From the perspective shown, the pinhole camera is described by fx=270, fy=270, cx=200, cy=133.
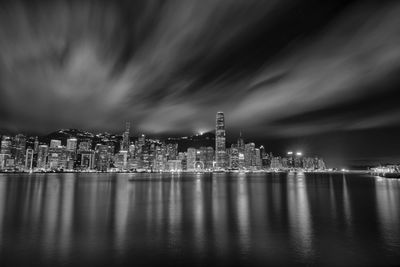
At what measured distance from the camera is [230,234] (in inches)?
880

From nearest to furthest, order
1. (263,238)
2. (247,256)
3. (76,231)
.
Result: (247,256) → (263,238) → (76,231)

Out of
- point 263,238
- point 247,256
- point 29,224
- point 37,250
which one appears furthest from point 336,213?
point 29,224

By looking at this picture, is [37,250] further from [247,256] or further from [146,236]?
[247,256]

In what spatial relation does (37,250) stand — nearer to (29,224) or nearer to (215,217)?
(29,224)

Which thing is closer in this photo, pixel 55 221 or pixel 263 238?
pixel 263 238

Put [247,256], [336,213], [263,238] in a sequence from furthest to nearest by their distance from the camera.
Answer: [336,213] → [263,238] → [247,256]

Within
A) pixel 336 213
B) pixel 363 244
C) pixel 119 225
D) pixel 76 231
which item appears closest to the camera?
pixel 363 244

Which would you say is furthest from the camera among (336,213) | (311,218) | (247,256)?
(336,213)

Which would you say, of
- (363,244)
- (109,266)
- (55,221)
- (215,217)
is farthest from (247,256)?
(55,221)

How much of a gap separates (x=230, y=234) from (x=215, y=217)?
800cm

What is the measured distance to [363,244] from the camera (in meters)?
19.9

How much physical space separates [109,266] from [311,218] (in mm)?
23130

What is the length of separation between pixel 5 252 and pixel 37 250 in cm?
178

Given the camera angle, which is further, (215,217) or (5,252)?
(215,217)
